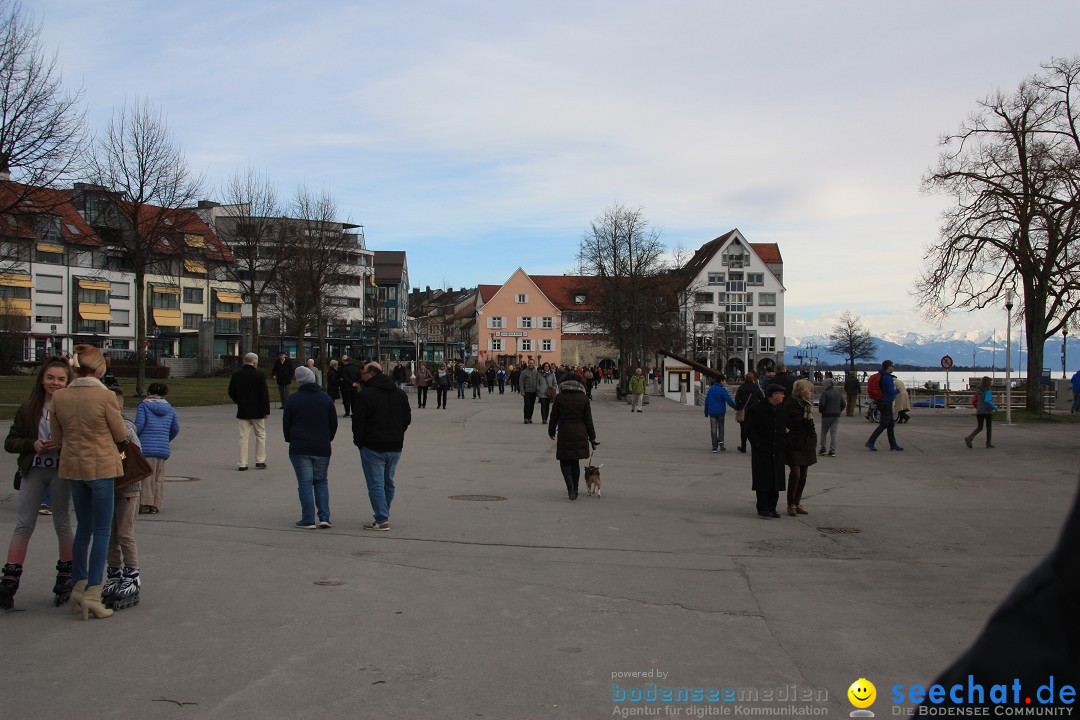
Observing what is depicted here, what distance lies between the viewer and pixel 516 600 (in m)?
7.09

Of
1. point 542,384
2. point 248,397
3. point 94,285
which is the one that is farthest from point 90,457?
point 94,285

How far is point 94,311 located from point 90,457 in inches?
3241

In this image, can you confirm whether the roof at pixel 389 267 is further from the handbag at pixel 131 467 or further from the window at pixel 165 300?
the handbag at pixel 131 467

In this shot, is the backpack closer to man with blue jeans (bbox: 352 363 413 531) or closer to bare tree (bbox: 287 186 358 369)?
man with blue jeans (bbox: 352 363 413 531)

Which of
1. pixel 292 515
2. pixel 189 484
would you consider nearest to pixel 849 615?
pixel 292 515

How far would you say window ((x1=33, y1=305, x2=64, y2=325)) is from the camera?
7631 centimetres

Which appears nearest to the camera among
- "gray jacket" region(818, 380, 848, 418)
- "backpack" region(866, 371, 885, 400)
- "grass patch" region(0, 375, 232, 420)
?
"gray jacket" region(818, 380, 848, 418)

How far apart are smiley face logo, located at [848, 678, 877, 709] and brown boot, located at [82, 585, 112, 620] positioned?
196 inches

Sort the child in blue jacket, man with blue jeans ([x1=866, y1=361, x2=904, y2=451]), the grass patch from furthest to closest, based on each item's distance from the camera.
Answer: the grass patch
man with blue jeans ([x1=866, y1=361, x2=904, y2=451])
the child in blue jacket

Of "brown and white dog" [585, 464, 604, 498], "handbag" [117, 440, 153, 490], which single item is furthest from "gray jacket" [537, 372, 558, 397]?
"handbag" [117, 440, 153, 490]

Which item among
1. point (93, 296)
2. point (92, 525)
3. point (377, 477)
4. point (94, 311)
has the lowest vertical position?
point (377, 477)

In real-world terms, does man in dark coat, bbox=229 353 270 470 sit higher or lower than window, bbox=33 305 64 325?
lower

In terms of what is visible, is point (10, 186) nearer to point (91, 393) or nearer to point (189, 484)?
point (189, 484)

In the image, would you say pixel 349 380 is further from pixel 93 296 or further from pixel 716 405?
pixel 93 296
